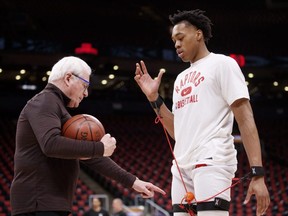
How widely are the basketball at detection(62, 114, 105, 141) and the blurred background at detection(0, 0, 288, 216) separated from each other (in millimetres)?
11132

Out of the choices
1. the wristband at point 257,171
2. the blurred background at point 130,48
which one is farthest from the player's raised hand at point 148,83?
the blurred background at point 130,48

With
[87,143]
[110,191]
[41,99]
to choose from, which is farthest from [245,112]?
[110,191]

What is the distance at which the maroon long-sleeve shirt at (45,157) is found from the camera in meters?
2.50

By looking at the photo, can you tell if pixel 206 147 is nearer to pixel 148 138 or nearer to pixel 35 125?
pixel 35 125

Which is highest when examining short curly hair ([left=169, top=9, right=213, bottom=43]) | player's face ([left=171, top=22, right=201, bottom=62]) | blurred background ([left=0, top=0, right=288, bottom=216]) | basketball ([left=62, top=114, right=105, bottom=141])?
blurred background ([left=0, top=0, right=288, bottom=216])

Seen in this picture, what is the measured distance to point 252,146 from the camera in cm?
258

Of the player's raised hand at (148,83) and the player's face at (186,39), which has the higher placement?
the player's face at (186,39)

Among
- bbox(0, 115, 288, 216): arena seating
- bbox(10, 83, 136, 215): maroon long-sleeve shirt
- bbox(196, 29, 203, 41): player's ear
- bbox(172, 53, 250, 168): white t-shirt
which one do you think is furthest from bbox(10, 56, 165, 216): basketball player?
bbox(0, 115, 288, 216): arena seating

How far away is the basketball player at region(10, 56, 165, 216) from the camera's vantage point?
8.23ft

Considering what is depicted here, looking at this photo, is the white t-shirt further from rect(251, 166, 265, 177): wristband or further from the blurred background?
the blurred background

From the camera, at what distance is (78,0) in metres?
16.2

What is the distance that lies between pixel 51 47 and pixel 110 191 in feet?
17.7

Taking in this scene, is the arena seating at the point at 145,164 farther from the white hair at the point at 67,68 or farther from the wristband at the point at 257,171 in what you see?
the wristband at the point at 257,171

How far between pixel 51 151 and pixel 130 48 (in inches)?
592
